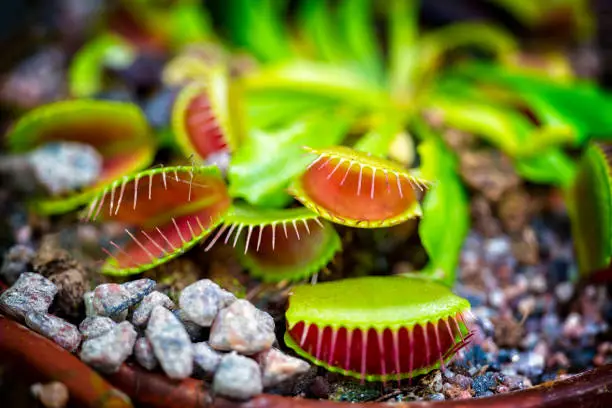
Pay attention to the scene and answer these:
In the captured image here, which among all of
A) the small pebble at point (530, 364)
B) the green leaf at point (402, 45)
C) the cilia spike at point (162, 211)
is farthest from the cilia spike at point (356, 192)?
the green leaf at point (402, 45)

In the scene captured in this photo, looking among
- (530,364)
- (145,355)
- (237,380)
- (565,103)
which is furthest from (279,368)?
(565,103)

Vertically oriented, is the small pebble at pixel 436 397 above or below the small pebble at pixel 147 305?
below

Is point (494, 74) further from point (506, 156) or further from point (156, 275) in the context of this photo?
point (156, 275)

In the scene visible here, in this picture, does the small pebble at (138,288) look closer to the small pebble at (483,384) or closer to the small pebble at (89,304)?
the small pebble at (89,304)

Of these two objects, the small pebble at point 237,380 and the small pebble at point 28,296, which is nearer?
the small pebble at point 237,380

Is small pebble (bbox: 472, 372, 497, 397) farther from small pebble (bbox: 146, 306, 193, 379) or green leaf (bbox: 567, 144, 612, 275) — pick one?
small pebble (bbox: 146, 306, 193, 379)

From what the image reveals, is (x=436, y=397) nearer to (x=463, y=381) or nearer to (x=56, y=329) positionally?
(x=463, y=381)

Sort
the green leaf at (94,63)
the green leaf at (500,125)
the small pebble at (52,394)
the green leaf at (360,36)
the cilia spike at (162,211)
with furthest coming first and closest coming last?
the green leaf at (360,36)
the green leaf at (94,63)
the green leaf at (500,125)
the cilia spike at (162,211)
the small pebble at (52,394)

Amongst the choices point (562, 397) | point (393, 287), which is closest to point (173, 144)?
point (393, 287)
